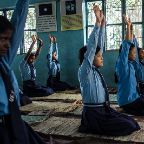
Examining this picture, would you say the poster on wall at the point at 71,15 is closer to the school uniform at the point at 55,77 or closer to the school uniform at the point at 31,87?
the school uniform at the point at 55,77

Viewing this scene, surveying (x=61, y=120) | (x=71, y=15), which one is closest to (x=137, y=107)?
(x=61, y=120)

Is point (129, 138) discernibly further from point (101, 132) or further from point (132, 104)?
point (132, 104)

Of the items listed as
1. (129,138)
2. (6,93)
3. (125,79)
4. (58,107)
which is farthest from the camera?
(58,107)

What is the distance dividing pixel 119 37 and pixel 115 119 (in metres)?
4.96

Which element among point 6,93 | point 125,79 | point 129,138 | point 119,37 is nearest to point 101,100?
point 129,138

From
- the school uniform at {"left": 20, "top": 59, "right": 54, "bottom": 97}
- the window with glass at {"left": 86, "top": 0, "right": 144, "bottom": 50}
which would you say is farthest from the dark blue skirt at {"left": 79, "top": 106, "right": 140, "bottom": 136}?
Result: the window with glass at {"left": 86, "top": 0, "right": 144, "bottom": 50}

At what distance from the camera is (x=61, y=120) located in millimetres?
4496

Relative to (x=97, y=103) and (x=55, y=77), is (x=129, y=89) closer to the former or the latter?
(x=97, y=103)

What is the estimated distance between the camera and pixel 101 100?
3656 millimetres

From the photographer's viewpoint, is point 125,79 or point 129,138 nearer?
point 129,138

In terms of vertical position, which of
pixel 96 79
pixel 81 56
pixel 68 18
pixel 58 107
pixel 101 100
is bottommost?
pixel 58 107

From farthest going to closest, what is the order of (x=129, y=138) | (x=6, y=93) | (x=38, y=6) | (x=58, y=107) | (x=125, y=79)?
(x=38, y=6), (x=58, y=107), (x=125, y=79), (x=129, y=138), (x=6, y=93)

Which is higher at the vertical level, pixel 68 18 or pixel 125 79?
pixel 68 18

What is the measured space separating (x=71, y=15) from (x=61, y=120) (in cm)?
475
